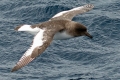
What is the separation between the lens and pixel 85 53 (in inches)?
784

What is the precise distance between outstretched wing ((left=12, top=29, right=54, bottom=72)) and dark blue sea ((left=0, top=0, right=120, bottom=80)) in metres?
2.60

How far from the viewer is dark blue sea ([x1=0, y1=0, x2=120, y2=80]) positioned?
18.2m

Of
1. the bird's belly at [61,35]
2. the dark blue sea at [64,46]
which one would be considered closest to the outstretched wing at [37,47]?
the bird's belly at [61,35]

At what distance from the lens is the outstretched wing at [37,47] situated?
1447 cm

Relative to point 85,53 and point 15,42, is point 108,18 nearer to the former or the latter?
point 85,53

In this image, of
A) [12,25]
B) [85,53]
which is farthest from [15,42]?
[85,53]

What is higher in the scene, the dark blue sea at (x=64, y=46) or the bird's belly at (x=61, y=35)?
the bird's belly at (x=61, y=35)

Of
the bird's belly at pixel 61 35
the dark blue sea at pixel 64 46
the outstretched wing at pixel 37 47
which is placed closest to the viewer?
the outstretched wing at pixel 37 47

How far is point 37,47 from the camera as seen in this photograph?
599 inches

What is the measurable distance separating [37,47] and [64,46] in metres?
5.43

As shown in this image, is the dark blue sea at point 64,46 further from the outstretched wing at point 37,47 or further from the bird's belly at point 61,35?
the outstretched wing at point 37,47

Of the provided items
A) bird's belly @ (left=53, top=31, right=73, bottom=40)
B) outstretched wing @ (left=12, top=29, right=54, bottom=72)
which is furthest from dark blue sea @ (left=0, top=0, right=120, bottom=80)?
outstretched wing @ (left=12, top=29, right=54, bottom=72)

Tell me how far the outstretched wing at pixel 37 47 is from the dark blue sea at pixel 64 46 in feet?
8.55

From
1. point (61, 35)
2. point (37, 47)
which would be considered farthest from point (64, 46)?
point (37, 47)
